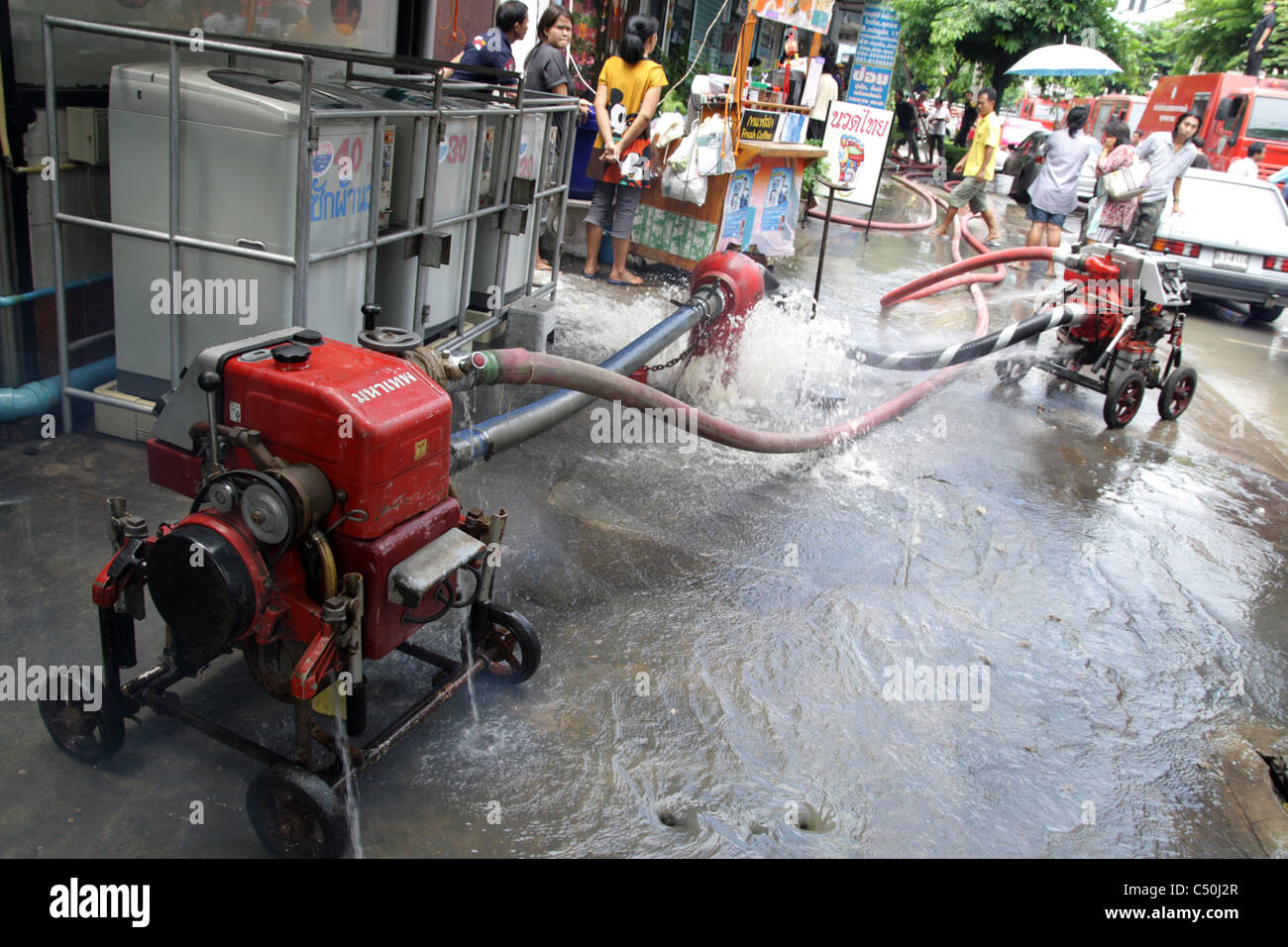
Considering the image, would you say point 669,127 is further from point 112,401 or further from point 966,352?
point 112,401

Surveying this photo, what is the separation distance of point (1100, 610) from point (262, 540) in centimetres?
397

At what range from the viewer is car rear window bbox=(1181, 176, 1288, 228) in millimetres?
11758

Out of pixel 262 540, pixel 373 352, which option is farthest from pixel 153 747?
pixel 373 352

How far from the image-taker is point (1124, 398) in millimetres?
7199

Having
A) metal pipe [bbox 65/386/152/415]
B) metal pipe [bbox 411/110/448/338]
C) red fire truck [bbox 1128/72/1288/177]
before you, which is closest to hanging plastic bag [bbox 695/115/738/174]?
metal pipe [bbox 411/110/448/338]

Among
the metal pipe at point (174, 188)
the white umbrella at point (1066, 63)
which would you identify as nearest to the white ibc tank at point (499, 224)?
the metal pipe at point (174, 188)

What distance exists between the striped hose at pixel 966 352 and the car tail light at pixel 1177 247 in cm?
595

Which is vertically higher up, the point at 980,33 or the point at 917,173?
the point at 980,33

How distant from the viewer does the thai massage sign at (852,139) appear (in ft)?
38.5

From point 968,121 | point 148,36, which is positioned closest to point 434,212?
point 148,36

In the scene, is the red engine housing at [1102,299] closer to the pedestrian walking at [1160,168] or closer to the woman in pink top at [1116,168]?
the woman in pink top at [1116,168]

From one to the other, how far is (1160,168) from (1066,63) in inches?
244

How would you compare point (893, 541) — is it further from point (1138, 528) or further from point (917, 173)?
point (917, 173)

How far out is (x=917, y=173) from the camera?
24.1 m
